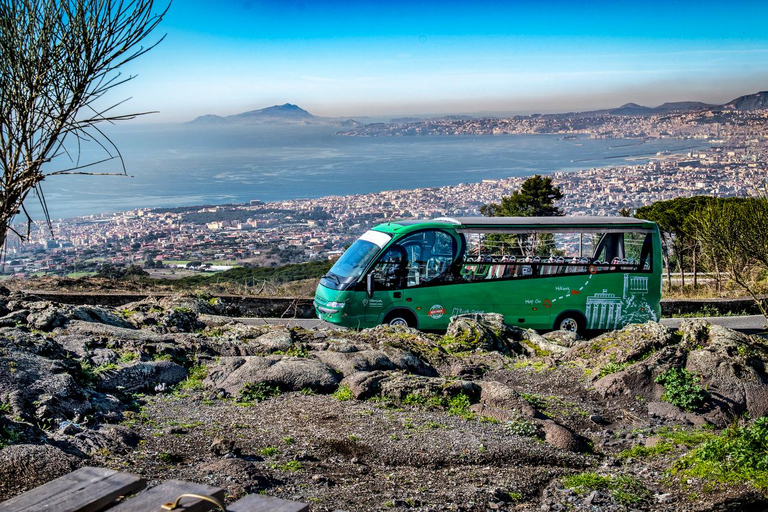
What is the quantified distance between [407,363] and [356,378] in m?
1.47

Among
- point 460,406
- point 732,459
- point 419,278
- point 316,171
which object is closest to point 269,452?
point 460,406

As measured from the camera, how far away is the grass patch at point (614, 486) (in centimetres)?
557

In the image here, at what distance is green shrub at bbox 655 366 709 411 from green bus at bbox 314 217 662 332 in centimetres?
637

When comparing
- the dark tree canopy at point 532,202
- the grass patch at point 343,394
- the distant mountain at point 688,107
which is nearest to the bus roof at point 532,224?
the grass patch at point 343,394

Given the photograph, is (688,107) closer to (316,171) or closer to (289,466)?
(316,171)

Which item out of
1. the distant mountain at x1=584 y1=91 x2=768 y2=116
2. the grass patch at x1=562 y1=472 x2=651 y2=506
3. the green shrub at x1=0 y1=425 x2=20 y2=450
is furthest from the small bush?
the distant mountain at x1=584 y1=91 x2=768 y2=116

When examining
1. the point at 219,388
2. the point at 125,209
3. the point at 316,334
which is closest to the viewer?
the point at 219,388

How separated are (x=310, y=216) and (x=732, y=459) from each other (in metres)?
64.4

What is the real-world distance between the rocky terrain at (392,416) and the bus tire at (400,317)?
3170 mm

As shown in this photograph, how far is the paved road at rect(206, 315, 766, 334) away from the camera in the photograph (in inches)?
647

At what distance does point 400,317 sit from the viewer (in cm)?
1452

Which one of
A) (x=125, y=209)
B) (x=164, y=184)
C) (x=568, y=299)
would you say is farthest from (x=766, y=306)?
(x=164, y=184)

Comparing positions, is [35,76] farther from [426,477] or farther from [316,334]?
[316,334]

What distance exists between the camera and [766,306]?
16594 mm
